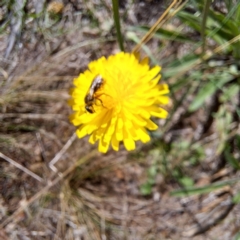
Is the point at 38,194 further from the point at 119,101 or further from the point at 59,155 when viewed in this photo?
the point at 119,101

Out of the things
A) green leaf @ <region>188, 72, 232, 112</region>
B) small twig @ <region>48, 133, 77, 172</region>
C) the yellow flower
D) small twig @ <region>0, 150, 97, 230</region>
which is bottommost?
small twig @ <region>0, 150, 97, 230</region>

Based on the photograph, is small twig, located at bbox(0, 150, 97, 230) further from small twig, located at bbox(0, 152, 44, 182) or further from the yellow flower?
the yellow flower

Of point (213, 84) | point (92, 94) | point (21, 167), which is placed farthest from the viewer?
point (21, 167)

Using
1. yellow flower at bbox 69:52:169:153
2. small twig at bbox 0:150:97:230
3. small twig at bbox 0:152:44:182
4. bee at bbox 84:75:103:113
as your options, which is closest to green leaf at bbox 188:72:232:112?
yellow flower at bbox 69:52:169:153

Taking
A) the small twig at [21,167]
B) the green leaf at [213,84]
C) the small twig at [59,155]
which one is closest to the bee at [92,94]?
the green leaf at [213,84]

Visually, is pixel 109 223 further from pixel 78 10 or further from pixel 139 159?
pixel 78 10

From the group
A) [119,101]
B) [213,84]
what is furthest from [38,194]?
[213,84]

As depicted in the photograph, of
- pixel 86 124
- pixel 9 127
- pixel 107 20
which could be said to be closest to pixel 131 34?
pixel 107 20

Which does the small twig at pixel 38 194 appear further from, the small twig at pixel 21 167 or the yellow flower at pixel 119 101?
the yellow flower at pixel 119 101
